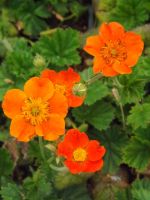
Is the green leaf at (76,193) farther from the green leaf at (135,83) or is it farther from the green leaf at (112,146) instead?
the green leaf at (135,83)

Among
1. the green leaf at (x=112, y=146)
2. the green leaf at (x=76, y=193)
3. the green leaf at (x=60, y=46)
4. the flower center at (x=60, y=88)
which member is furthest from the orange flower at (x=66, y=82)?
the green leaf at (x=76, y=193)

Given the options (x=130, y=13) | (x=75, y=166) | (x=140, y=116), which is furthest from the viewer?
(x=130, y=13)

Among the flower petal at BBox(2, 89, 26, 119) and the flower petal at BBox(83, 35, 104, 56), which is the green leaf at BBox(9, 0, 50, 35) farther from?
the flower petal at BBox(2, 89, 26, 119)

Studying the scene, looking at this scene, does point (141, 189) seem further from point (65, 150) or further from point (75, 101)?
point (75, 101)

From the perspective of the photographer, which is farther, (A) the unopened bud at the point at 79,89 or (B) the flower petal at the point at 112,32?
(B) the flower petal at the point at 112,32

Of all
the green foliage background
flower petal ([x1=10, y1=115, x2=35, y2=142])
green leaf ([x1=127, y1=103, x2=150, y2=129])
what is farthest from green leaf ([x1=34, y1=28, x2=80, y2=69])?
flower petal ([x1=10, y1=115, x2=35, y2=142])

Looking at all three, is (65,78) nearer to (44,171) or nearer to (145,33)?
(44,171)

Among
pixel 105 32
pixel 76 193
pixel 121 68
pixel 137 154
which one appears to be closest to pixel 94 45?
pixel 105 32
